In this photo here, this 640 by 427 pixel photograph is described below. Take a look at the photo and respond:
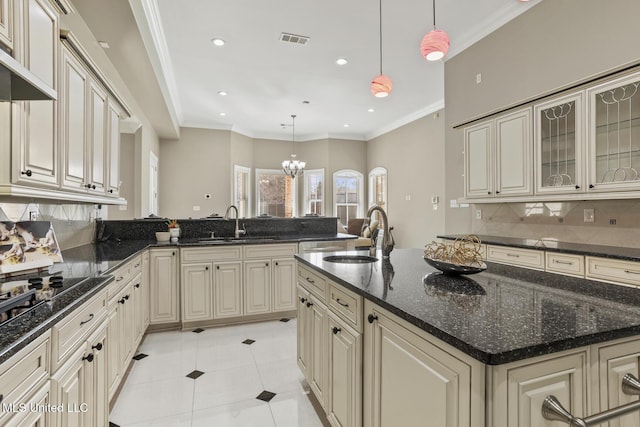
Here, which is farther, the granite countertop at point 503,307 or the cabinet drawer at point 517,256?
the cabinet drawer at point 517,256

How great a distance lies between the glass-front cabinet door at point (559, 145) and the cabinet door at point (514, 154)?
0.08 meters

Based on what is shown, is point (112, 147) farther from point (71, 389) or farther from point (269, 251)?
point (71, 389)

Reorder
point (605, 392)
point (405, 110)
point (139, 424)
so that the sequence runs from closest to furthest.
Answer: point (605, 392)
point (139, 424)
point (405, 110)

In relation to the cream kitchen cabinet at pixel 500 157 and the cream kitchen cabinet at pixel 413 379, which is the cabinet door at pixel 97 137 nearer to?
the cream kitchen cabinet at pixel 413 379

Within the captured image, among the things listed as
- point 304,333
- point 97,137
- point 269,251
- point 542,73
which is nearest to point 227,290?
point 269,251

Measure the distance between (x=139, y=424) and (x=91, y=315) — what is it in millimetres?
895

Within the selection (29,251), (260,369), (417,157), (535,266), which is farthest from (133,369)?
(417,157)

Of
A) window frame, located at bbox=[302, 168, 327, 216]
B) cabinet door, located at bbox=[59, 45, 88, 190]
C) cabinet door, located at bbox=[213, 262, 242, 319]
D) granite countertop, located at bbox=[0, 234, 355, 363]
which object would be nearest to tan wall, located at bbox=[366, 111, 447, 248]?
window frame, located at bbox=[302, 168, 327, 216]

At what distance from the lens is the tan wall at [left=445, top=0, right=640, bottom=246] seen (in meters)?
2.71

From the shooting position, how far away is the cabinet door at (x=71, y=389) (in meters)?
1.13

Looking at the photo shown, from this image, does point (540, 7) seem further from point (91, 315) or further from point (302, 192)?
point (302, 192)

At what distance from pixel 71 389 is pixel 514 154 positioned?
3787 millimetres

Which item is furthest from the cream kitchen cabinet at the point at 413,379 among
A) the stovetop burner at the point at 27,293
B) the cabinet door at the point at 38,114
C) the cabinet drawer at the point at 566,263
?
the cabinet drawer at the point at 566,263

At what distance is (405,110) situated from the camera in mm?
6586
